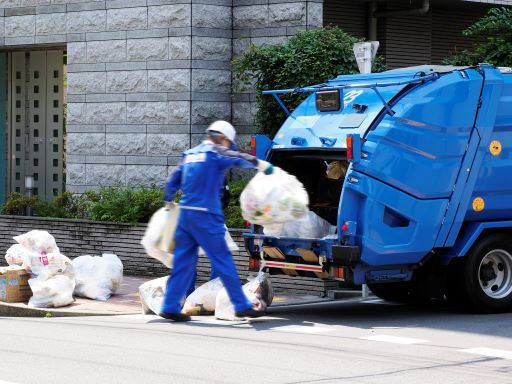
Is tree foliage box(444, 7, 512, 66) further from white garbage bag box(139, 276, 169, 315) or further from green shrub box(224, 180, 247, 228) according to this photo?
white garbage bag box(139, 276, 169, 315)

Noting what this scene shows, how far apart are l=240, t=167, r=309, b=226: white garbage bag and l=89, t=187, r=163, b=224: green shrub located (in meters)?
5.43

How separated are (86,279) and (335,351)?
5.18 m

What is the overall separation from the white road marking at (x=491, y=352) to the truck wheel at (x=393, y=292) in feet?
10.4

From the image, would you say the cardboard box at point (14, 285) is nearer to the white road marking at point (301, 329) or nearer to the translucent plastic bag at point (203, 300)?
the translucent plastic bag at point (203, 300)

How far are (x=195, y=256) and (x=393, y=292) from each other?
9.39 ft

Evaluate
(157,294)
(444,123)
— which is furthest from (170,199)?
(444,123)

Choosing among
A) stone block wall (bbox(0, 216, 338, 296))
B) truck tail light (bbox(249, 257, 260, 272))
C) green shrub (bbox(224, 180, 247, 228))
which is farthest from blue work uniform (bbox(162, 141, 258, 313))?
green shrub (bbox(224, 180, 247, 228))

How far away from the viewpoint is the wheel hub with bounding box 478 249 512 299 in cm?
1291

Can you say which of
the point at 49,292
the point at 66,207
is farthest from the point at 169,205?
the point at 66,207

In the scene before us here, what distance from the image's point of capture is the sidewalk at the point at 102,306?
13320 millimetres

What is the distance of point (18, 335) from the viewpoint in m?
11.0

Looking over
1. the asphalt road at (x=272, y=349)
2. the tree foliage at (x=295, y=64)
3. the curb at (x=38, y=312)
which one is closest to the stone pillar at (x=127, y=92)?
the tree foliage at (x=295, y=64)

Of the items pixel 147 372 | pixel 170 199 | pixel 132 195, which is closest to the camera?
pixel 147 372

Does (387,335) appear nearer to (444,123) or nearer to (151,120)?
(444,123)
